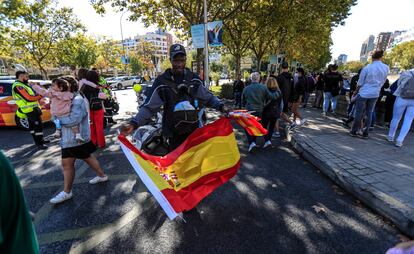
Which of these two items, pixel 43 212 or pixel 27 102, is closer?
pixel 43 212

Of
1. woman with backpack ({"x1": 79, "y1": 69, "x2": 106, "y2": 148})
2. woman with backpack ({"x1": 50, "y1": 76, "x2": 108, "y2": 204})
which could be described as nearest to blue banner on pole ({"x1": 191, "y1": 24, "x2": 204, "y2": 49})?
woman with backpack ({"x1": 79, "y1": 69, "x2": 106, "y2": 148})

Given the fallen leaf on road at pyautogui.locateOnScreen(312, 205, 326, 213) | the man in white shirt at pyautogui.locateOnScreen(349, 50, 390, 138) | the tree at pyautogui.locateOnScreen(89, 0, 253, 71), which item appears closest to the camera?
the fallen leaf on road at pyautogui.locateOnScreen(312, 205, 326, 213)

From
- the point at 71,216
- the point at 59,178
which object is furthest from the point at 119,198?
Answer: the point at 59,178

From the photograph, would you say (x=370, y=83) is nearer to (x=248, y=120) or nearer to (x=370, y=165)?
(x=370, y=165)

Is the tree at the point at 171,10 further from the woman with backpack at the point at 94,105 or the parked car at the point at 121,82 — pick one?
the parked car at the point at 121,82

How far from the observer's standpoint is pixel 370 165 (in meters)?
4.18

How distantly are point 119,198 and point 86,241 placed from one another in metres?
0.94

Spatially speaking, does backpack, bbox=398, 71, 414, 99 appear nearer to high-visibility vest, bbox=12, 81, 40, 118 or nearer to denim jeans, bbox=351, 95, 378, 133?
denim jeans, bbox=351, 95, 378, 133

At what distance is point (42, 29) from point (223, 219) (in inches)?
946

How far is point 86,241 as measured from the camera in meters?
2.60

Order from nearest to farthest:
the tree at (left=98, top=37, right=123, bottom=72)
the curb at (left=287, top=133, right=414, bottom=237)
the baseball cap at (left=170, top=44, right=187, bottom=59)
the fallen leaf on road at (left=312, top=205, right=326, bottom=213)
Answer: the curb at (left=287, top=133, right=414, bottom=237) < the baseball cap at (left=170, top=44, right=187, bottom=59) < the fallen leaf on road at (left=312, top=205, right=326, bottom=213) < the tree at (left=98, top=37, right=123, bottom=72)

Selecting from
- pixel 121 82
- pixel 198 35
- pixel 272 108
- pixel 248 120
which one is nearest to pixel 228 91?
pixel 198 35

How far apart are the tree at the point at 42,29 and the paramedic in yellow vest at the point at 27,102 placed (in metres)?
17.3

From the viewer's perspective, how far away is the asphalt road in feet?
8.21
